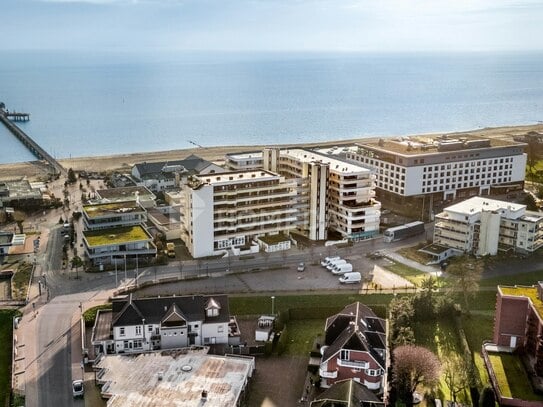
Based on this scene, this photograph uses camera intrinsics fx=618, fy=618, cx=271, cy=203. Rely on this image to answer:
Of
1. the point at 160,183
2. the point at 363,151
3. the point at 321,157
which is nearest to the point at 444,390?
the point at 321,157

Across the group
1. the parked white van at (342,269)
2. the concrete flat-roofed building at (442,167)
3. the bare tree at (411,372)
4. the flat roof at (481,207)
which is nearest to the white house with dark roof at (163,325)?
the bare tree at (411,372)

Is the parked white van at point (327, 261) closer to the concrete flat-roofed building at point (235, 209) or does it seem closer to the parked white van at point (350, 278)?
the parked white van at point (350, 278)

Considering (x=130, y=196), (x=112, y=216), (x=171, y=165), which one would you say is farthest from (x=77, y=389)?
(x=171, y=165)

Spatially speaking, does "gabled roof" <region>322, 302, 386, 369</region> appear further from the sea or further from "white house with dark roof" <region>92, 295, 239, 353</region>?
the sea

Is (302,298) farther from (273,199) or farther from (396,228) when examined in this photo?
(396,228)

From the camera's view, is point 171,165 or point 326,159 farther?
point 171,165

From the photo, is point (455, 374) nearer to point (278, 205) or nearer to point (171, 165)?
point (278, 205)
